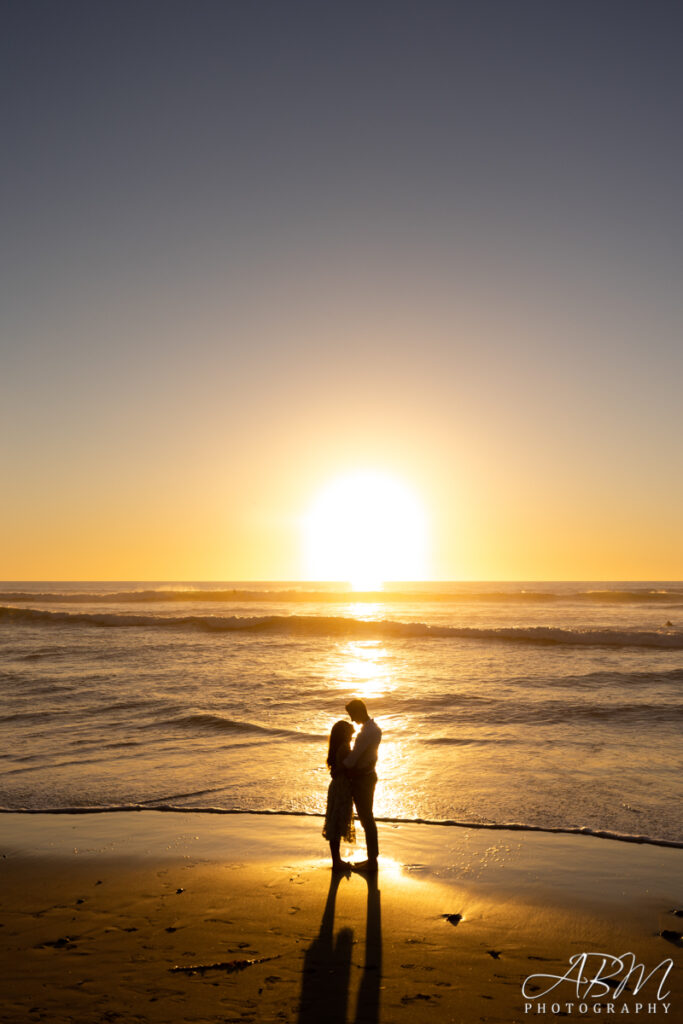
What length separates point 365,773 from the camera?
7750mm

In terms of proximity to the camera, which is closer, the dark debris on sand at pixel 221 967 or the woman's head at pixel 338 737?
the dark debris on sand at pixel 221 967

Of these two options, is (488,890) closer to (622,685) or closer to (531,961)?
(531,961)

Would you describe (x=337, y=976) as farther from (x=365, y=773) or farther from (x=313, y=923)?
(x=365, y=773)

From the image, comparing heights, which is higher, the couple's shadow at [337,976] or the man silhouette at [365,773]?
the man silhouette at [365,773]

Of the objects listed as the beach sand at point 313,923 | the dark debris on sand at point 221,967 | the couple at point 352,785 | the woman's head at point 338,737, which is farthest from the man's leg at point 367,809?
the dark debris on sand at point 221,967

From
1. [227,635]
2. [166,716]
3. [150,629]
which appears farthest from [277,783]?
[150,629]

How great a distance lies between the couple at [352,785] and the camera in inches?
297

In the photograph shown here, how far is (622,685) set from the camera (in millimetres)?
19750

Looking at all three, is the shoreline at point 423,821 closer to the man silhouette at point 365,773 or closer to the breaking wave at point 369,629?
the man silhouette at point 365,773

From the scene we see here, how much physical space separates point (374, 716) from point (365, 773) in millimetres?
8126

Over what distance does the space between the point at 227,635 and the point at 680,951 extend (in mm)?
33085

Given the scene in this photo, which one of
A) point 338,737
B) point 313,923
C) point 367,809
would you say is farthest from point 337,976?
point 338,737

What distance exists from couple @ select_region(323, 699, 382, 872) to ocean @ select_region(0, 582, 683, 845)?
204 cm

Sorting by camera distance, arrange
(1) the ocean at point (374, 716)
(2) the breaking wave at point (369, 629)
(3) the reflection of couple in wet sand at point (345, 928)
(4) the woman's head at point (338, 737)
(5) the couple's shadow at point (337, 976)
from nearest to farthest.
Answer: (5) the couple's shadow at point (337, 976) → (3) the reflection of couple in wet sand at point (345, 928) → (4) the woman's head at point (338, 737) → (1) the ocean at point (374, 716) → (2) the breaking wave at point (369, 629)
